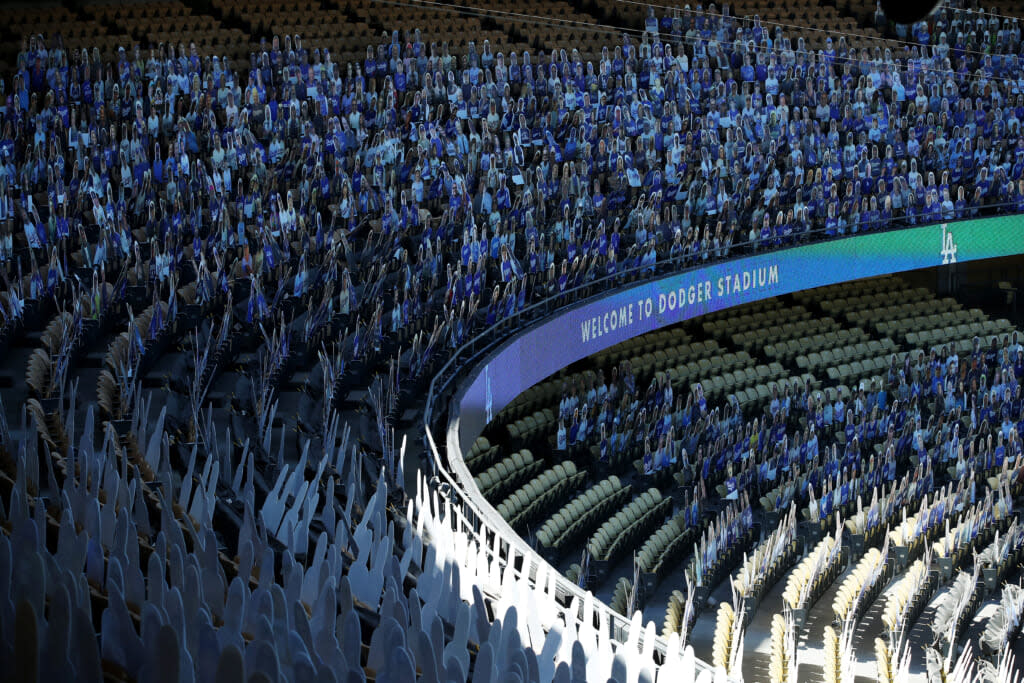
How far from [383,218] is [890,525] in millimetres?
4554

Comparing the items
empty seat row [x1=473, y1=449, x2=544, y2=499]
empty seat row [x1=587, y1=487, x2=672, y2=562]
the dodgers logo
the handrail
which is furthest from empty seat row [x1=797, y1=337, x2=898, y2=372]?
the dodgers logo

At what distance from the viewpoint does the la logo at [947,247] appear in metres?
14.7

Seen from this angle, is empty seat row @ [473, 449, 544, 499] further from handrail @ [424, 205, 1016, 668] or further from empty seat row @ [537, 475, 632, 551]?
handrail @ [424, 205, 1016, 668]

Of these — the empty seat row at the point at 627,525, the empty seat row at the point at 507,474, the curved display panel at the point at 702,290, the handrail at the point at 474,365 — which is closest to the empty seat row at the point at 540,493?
the empty seat row at the point at 507,474

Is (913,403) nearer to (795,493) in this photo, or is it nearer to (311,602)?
(795,493)

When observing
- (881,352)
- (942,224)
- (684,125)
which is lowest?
(881,352)

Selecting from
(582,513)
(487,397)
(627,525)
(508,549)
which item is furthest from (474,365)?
(508,549)

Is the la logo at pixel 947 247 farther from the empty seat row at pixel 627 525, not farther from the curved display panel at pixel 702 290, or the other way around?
the empty seat row at pixel 627 525

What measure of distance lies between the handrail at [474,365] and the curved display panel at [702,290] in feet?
0.32

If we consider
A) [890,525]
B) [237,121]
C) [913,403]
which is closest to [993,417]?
[913,403]

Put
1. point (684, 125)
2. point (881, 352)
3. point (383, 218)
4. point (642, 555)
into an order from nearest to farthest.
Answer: point (642, 555), point (383, 218), point (684, 125), point (881, 352)

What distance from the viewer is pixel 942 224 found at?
47.9ft

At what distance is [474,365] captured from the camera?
8656mm

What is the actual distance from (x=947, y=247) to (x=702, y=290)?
152 inches
